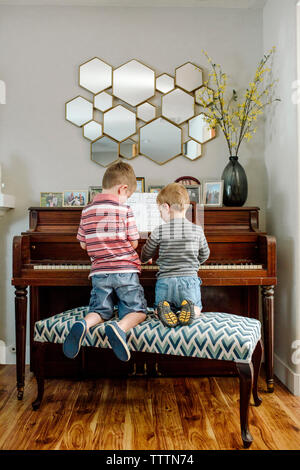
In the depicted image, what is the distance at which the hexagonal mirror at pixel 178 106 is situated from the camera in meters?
2.96

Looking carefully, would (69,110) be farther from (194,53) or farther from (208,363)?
(208,363)

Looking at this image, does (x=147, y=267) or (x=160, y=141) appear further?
(x=160, y=141)

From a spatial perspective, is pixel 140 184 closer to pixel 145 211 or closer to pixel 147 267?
pixel 145 211

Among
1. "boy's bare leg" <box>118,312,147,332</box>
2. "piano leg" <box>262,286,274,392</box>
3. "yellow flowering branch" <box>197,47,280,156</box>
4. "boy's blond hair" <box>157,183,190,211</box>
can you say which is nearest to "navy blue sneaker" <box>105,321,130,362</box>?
"boy's bare leg" <box>118,312,147,332</box>

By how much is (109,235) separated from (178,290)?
445mm

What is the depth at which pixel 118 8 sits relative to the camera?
116 inches

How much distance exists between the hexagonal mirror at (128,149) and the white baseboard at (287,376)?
1.77 m

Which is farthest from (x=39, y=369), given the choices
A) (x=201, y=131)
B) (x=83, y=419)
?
(x=201, y=131)

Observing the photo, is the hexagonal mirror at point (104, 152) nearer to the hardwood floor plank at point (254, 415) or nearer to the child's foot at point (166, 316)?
the child's foot at point (166, 316)

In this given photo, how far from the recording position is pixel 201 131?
2951mm

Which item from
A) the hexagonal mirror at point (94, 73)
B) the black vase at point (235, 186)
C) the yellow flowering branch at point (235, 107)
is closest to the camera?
the black vase at point (235, 186)

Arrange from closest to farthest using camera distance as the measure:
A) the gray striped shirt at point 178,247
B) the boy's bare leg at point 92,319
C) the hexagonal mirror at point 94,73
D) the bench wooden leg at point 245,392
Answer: the bench wooden leg at point 245,392 → the boy's bare leg at point 92,319 → the gray striped shirt at point 178,247 → the hexagonal mirror at point 94,73

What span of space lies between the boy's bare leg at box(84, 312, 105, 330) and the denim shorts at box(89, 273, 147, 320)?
0.03 meters

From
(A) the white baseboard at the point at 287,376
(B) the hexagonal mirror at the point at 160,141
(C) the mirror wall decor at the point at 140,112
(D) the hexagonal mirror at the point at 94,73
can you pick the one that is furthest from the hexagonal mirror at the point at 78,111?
(A) the white baseboard at the point at 287,376
